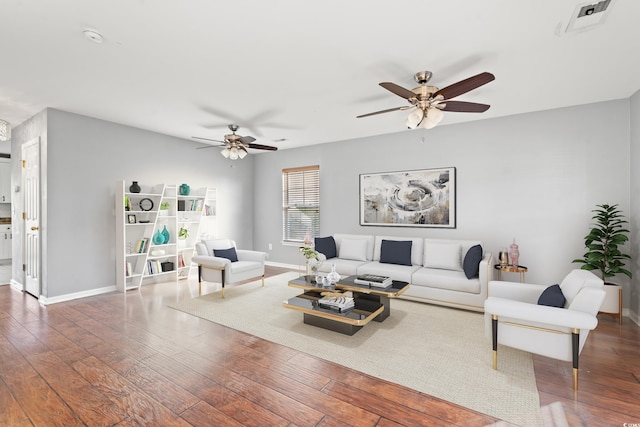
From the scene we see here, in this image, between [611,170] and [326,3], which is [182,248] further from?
[611,170]

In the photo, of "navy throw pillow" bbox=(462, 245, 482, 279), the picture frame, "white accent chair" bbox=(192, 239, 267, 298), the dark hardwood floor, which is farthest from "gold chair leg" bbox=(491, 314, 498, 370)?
"white accent chair" bbox=(192, 239, 267, 298)

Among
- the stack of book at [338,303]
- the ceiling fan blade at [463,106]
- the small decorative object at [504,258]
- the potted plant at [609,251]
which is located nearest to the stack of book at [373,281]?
the stack of book at [338,303]

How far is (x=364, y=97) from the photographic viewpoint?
151 inches

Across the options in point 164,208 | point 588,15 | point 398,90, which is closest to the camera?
point 588,15

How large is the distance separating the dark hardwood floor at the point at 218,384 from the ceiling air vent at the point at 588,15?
2780mm

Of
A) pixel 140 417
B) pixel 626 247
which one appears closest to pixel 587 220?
pixel 626 247

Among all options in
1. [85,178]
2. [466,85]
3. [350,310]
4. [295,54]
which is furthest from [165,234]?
[466,85]

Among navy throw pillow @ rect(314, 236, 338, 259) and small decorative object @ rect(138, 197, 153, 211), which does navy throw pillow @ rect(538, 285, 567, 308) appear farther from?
small decorative object @ rect(138, 197, 153, 211)

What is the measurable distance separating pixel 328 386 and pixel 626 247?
430cm

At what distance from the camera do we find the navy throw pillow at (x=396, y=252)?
4887 millimetres

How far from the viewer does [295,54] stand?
281cm

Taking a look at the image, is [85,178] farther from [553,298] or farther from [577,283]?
[577,283]

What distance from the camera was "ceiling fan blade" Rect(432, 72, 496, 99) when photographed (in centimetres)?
245

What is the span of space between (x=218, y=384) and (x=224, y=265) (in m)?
2.36
